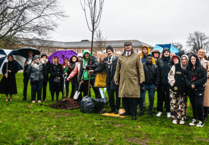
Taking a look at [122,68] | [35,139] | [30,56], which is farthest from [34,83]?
[35,139]

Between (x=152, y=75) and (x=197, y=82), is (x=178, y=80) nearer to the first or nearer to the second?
(x=197, y=82)

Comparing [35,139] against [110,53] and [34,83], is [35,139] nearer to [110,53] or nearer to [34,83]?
[110,53]

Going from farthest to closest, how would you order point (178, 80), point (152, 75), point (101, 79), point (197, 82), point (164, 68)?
point (101, 79) → point (164, 68) → point (152, 75) → point (178, 80) → point (197, 82)

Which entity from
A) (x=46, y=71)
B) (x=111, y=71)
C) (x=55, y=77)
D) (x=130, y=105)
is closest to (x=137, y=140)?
(x=130, y=105)

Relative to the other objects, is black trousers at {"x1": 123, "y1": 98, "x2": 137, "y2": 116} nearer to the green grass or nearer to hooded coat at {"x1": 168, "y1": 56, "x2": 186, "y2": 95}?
the green grass

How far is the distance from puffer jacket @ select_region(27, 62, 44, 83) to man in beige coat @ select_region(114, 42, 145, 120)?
13.9 ft

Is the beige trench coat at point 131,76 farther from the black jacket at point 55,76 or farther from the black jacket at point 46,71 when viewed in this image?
the black jacket at point 46,71

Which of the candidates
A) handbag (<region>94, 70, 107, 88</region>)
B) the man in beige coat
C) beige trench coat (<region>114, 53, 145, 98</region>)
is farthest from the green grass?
handbag (<region>94, 70, 107, 88</region>)

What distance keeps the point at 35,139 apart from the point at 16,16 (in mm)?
15169

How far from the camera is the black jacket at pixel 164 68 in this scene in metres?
6.61

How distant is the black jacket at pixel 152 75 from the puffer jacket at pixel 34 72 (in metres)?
4.77

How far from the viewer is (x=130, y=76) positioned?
605cm

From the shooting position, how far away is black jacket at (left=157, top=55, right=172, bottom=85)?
6.61m

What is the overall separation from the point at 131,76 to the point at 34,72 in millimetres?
4768
